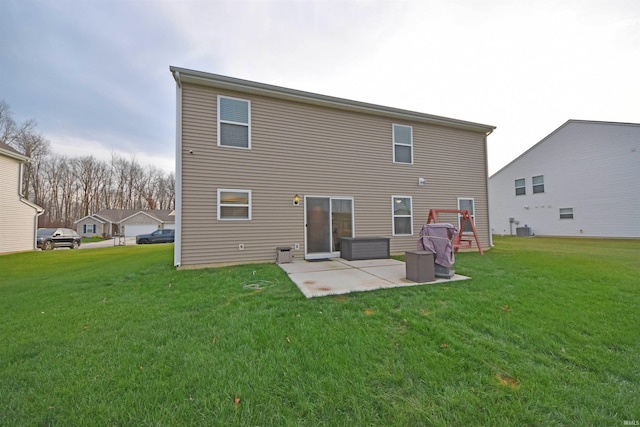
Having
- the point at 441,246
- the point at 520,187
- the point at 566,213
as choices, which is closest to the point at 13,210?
the point at 441,246

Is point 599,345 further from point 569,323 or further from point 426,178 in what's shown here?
point 426,178

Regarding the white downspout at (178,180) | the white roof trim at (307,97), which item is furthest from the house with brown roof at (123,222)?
the white roof trim at (307,97)

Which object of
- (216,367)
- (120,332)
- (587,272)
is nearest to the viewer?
(216,367)

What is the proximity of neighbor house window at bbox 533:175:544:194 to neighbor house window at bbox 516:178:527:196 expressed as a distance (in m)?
0.69

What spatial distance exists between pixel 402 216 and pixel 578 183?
604 inches

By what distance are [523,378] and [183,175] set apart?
291 inches

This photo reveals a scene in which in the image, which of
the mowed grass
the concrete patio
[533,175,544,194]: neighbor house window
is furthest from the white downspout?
[533,175,544,194]: neighbor house window

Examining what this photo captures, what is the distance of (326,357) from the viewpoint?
236 centimetres

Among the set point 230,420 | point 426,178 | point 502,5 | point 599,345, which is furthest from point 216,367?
point 502,5

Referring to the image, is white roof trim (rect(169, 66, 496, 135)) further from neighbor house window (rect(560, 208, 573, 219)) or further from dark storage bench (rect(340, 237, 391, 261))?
neighbor house window (rect(560, 208, 573, 219))

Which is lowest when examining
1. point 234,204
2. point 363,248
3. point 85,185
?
point 363,248

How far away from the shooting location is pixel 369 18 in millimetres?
7664

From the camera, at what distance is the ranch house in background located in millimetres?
6691

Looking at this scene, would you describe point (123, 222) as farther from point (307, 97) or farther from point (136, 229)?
point (307, 97)
